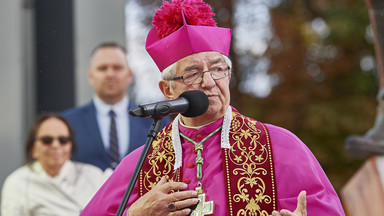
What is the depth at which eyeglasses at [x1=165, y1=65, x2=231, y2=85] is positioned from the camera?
3473 mm

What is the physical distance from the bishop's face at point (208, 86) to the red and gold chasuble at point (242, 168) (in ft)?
0.44

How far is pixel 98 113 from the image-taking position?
6.32 m

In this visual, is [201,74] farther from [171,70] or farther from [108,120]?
[108,120]

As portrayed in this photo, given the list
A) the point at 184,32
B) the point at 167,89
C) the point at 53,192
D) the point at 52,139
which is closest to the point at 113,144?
the point at 52,139

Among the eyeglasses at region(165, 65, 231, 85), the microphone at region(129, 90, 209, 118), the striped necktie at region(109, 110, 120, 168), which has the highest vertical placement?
the eyeglasses at region(165, 65, 231, 85)

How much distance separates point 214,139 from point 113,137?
2.66 metres

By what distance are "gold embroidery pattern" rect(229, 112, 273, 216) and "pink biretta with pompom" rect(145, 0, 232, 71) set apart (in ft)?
1.23

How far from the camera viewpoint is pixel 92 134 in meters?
6.30

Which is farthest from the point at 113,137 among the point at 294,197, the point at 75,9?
the point at 294,197

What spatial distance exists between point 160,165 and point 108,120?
8.59 ft

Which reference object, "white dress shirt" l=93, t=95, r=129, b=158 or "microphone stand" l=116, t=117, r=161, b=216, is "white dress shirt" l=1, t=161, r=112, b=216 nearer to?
"white dress shirt" l=93, t=95, r=129, b=158

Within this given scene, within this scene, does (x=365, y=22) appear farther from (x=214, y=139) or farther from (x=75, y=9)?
(x=214, y=139)

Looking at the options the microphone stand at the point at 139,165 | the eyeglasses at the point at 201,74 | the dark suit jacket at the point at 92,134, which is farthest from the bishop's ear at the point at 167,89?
the dark suit jacket at the point at 92,134

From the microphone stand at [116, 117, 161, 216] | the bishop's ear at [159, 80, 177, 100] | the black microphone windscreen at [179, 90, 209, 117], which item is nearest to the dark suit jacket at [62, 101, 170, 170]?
the bishop's ear at [159, 80, 177, 100]
